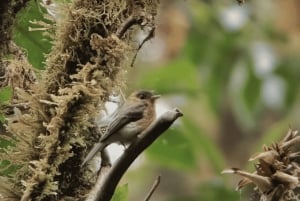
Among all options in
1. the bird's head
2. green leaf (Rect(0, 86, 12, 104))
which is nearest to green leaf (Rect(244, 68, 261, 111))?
the bird's head

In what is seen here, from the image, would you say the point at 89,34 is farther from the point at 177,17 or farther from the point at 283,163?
the point at 177,17

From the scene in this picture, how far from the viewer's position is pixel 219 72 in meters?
3.53

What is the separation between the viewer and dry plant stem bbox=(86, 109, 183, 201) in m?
1.15

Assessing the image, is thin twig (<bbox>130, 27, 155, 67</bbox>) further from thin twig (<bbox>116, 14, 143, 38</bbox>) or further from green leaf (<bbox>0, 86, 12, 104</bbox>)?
green leaf (<bbox>0, 86, 12, 104</bbox>)

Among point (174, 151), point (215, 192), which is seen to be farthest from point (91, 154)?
point (215, 192)

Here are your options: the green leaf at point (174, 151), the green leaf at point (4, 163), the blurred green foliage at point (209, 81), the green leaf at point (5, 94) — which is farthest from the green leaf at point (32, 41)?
the green leaf at point (174, 151)

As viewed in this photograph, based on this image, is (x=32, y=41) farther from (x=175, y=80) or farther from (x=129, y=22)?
(x=175, y=80)

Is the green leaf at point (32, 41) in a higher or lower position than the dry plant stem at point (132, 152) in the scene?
higher

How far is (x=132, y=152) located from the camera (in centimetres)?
119

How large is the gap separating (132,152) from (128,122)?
28cm

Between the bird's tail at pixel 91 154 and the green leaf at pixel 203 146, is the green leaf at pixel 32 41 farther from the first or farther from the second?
the green leaf at pixel 203 146

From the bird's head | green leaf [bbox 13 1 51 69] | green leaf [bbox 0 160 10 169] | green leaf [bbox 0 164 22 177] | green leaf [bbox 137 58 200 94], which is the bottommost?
green leaf [bbox 0 164 22 177]

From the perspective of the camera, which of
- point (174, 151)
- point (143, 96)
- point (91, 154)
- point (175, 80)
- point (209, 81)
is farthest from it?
point (209, 81)

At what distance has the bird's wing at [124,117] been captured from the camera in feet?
4.73
